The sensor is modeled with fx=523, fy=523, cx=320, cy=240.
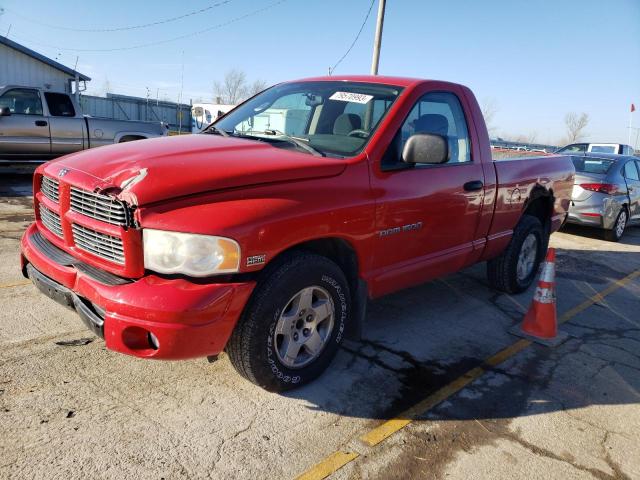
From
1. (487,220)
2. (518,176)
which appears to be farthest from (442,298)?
(518,176)

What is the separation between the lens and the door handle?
4.26m

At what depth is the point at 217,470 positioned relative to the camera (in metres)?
2.53

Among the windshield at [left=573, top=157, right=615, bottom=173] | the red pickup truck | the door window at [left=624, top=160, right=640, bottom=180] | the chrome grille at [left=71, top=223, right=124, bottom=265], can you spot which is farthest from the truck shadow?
the door window at [left=624, top=160, right=640, bottom=180]

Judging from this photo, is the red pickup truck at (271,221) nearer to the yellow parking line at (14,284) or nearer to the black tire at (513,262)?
the black tire at (513,262)

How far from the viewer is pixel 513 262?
550 centimetres

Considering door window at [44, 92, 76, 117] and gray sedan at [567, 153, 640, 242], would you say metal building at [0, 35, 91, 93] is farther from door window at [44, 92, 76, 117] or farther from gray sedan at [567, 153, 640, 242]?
gray sedan at [567, 153, 640, 242]

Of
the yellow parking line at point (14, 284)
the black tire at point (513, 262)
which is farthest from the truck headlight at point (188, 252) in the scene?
the black tire at point (513, 262)

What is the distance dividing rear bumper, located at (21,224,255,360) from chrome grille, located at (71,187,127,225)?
1.07ft

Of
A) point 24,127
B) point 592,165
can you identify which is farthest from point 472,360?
point 24,127

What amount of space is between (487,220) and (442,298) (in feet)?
3.51

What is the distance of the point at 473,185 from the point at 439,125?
573 millimetres

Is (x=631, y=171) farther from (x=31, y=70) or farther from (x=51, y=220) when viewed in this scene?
(x=31, y=70)

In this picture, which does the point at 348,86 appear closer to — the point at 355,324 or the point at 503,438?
the point at 355,324

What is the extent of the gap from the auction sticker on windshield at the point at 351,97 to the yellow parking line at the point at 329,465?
96.6 inches
